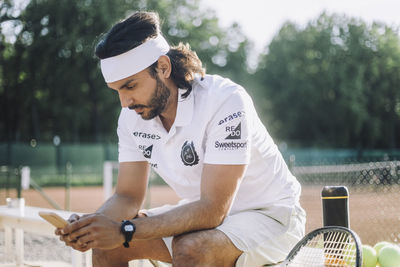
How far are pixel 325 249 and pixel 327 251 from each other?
1.5 inches

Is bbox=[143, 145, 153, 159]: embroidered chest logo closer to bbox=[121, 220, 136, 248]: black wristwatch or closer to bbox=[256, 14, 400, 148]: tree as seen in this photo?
bbox=[121, 220, 136, 248]: black wristwatch

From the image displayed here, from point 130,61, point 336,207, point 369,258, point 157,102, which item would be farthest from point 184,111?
point 369,258

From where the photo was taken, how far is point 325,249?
2906mm

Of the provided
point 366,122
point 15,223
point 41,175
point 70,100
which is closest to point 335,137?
point 366,122

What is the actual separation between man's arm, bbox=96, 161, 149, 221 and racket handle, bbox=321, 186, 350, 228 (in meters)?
1.26

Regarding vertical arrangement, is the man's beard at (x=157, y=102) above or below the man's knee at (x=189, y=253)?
above

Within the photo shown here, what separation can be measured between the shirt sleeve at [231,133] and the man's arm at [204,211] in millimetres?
54

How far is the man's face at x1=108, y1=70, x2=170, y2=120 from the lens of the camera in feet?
9.42

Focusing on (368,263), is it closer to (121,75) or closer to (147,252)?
(147,252)

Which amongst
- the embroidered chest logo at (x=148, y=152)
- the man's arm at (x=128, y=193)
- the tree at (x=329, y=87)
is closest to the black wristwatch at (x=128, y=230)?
the man's arm at (x=128, y=193)

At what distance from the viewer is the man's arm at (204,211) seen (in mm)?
2527

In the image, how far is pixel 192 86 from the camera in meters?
3.01

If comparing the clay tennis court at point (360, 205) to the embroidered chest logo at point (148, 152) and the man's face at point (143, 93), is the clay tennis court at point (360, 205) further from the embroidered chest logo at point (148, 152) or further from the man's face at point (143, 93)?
the man's face at point (143, 93)

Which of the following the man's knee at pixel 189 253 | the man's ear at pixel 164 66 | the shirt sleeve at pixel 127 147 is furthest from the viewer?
the shirt sleeve at pixel 127 147
